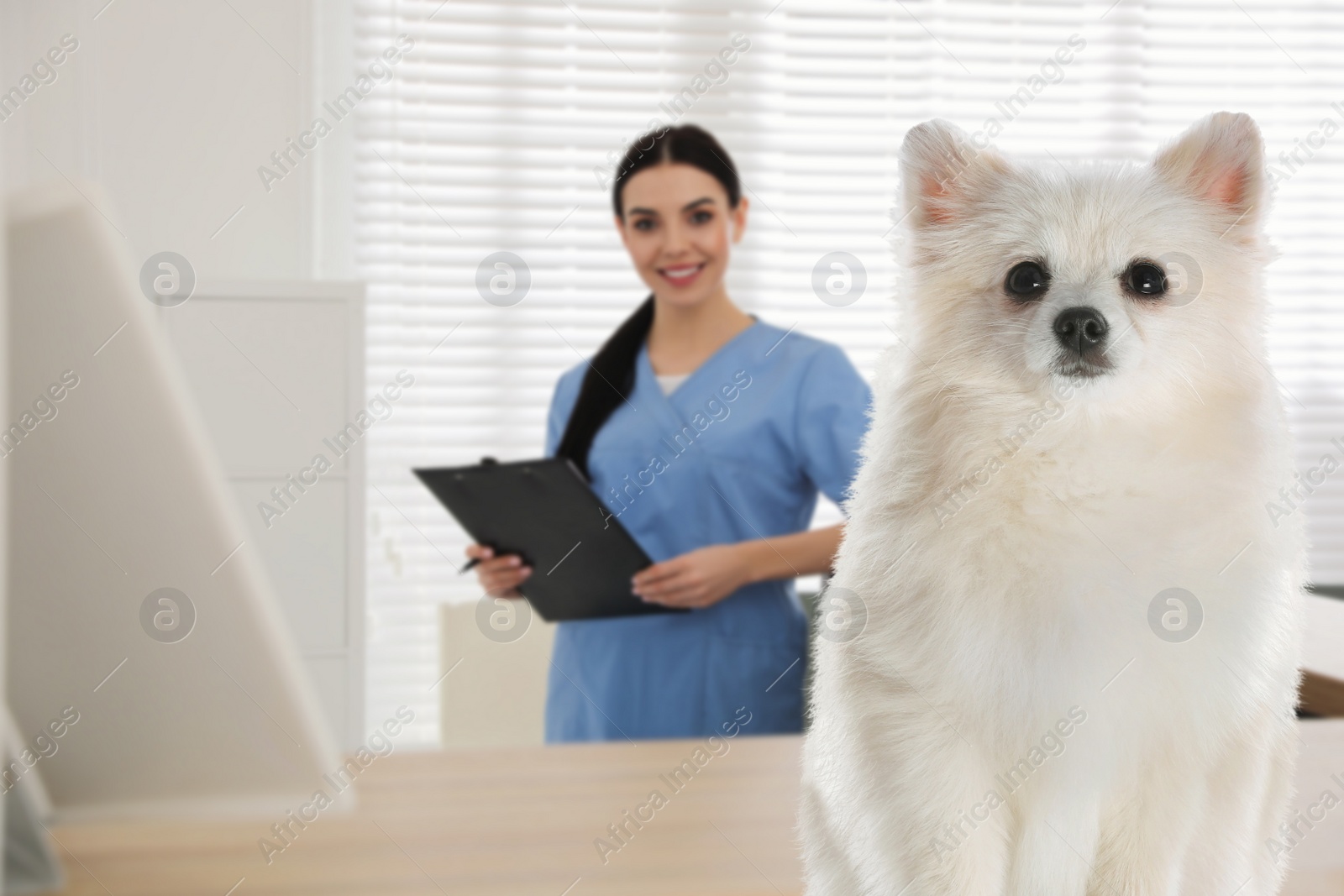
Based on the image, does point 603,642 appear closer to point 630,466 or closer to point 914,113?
point 630,466

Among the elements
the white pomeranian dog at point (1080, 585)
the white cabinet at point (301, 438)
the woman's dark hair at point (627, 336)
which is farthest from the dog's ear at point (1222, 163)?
the white cabinet at point (301, 438)

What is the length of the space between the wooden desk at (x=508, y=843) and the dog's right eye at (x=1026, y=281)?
1.05 ft

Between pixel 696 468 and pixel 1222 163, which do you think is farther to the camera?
pixel 696 468

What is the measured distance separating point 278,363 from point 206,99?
4.29ft

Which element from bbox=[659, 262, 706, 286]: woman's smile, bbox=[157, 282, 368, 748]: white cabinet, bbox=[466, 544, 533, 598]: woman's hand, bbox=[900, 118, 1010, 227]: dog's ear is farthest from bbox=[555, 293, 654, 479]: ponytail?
bbox=[900, 118, 1010, 227]: dog's ear

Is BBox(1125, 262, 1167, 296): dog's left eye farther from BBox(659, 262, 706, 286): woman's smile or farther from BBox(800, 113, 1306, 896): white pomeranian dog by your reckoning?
BBox(659, 262, 706, 286): woman's smile

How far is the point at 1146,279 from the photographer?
1.19 ft

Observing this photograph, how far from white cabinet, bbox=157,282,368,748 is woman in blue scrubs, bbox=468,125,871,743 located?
72 cm

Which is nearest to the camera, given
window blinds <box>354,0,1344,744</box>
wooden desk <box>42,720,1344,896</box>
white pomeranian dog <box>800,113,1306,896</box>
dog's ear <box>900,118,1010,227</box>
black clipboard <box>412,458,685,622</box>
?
white pomeranian dog <box>800,113,1306,896</box>

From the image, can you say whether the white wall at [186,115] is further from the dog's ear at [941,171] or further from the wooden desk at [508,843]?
the dog's ear at [941,171]

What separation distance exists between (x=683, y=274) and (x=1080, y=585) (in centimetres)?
177

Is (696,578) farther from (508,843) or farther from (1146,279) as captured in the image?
(1146,279)

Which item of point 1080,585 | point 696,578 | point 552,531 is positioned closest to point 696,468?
point 696,578

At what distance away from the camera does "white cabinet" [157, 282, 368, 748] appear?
2.53 meters
